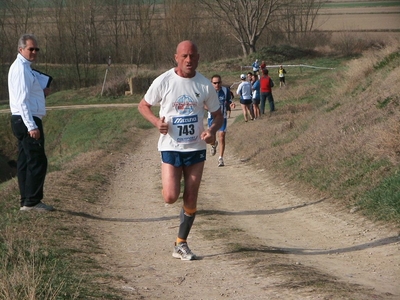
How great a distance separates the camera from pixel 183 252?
25.5 feet

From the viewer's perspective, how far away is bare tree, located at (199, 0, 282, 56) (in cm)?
6053

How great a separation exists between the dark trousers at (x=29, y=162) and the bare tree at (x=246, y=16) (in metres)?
51.6

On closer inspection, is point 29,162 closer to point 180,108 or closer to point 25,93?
point 25,93

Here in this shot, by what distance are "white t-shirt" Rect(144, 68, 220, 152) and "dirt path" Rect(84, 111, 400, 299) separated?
1.30 metres

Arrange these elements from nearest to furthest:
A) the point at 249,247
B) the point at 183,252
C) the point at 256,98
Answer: the point at 183,252 → the point at 249,247 → the point at 256,98

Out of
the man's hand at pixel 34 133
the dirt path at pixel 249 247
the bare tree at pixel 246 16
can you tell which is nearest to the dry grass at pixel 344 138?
the dirt path at pixel 249 247

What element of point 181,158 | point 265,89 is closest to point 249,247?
point 181,158

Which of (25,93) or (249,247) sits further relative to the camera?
(25,93)

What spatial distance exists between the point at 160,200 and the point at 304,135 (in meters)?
5.59

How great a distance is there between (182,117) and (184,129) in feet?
0.42

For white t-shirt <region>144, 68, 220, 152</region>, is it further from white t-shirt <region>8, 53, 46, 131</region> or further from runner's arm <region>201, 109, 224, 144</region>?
white t-shirt <region>8, 53, 46, 131</region>

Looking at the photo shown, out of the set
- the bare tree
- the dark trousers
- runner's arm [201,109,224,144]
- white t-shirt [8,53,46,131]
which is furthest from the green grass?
the bare tree

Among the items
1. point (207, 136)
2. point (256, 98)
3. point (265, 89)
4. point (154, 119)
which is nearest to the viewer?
point (207, 136)

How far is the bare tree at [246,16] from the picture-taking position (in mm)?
60525
